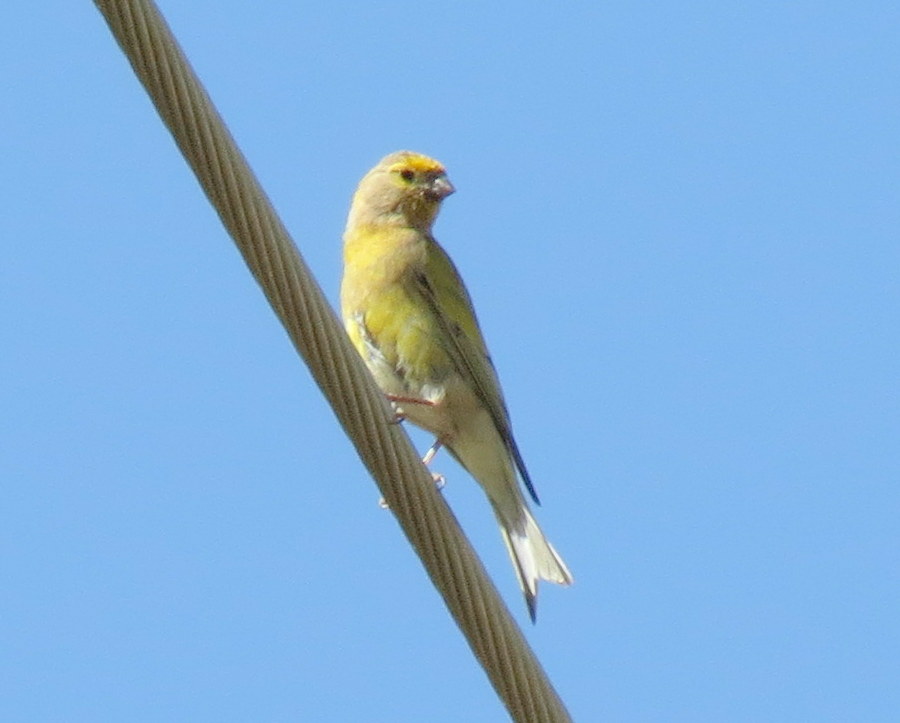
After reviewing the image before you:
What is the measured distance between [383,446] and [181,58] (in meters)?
1.07

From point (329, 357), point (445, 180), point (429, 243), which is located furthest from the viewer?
point (445, 180)

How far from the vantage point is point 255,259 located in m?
3.90

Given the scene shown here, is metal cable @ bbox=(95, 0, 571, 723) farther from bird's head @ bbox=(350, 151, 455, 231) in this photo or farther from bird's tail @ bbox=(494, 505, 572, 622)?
bird's head @ bbox=(350, 151, 455, 231)

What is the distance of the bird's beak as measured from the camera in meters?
8.17

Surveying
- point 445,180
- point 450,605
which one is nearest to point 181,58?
point 450,605

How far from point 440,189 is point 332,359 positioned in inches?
168

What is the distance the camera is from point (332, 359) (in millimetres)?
4004

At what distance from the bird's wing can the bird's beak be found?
0.83m

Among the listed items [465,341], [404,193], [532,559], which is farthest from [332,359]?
[404,193]

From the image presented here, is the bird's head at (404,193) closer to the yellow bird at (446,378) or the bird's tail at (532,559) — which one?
the yellow bird at (446,378)

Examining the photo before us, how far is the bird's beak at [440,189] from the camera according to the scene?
817cm

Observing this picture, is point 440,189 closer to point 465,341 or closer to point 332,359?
point 465,341

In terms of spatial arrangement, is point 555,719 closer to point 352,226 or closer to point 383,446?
point 383,446

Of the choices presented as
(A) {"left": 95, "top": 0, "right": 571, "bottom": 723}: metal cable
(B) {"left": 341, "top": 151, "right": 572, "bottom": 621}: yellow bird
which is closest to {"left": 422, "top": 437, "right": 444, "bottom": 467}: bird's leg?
(B) {"left": 341, "top": 151, "right": 572, "bottom": 621}: yellow bird
